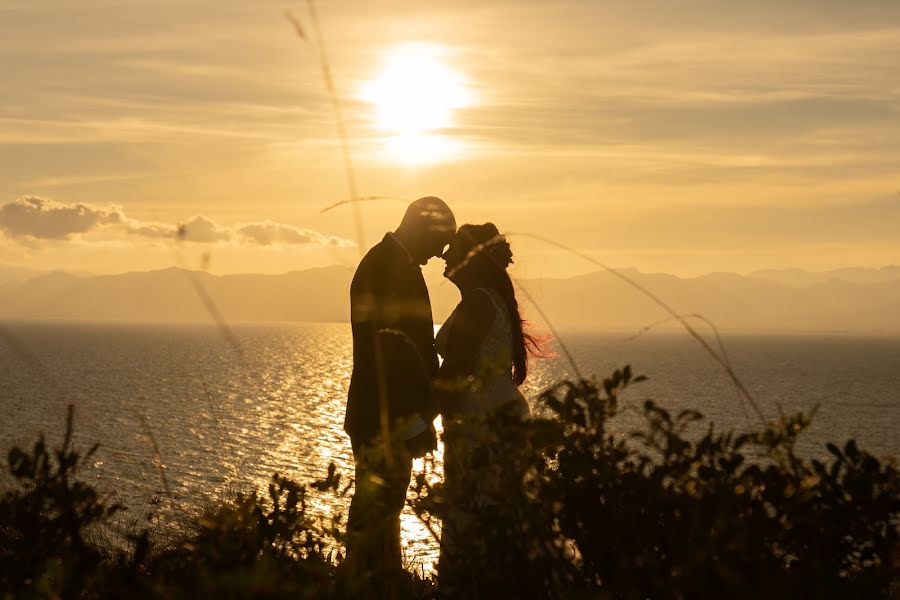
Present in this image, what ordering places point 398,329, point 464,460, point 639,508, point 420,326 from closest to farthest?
point 639,508, point 464,460, point 398,329, point 420,326

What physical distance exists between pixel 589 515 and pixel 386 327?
125 inches

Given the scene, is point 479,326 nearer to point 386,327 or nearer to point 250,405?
point 386,327

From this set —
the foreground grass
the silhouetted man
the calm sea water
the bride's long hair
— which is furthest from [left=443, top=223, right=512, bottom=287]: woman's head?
the foreground grass

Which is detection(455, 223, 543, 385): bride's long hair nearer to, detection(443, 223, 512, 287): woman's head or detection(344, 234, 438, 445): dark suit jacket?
detection(443, 223, 512, 287): woman's head

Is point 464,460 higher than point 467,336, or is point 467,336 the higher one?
point 467,336

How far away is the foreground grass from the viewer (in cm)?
269

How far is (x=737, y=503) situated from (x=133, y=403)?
81.2 metres

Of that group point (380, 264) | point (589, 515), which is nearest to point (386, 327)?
point (380, 264)

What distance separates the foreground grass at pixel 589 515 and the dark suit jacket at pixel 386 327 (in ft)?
8.41

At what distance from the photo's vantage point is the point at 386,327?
598 cm

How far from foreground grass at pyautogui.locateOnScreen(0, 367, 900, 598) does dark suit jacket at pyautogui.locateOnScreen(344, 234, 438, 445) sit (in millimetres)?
2563

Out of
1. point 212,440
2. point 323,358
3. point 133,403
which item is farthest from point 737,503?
point 323,358

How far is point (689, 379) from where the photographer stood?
380 feet

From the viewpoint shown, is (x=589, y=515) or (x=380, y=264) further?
(x=380, y=264)
